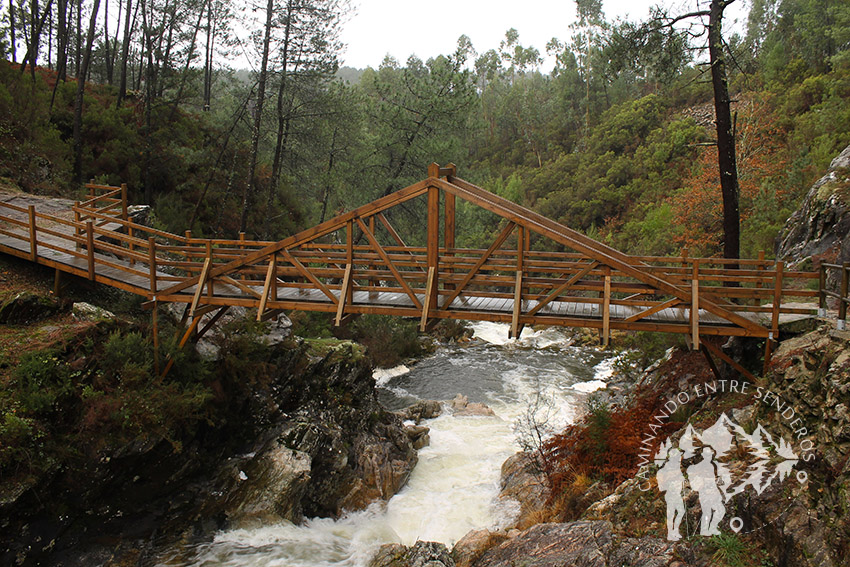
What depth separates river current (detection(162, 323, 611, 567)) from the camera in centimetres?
938

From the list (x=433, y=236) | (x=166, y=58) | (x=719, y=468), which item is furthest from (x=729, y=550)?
(x=166, y=58)

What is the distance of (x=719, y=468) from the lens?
7027 mm

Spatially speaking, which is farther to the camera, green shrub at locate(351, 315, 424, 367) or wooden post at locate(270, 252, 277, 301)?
green shrub at locate(351, 315, 424, 367)

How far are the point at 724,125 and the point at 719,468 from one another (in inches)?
292

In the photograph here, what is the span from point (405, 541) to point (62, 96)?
24.1 meters

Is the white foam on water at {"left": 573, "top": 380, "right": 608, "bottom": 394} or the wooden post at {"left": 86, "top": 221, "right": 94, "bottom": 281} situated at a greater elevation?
the wooden post at {"left": 86, "top": 221, "right": 94, "bottom": 281}

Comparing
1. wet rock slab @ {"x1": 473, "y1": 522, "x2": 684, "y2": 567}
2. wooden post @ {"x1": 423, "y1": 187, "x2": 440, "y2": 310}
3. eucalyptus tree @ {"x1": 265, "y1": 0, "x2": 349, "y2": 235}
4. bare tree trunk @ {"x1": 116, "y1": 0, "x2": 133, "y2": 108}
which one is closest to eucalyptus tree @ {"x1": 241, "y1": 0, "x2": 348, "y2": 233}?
eucalyptus tree @ {"x1": 265, "y1": 0, "x2": 349, "y2": 235}

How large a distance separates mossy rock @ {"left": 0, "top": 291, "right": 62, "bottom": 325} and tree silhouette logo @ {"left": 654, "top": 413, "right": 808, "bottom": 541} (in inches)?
463

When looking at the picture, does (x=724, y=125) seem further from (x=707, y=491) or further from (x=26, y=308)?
(x=26, y=308)

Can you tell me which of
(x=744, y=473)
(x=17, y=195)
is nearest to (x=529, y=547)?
(x=744, y=473)

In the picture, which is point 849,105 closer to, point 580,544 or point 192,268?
point 580,544

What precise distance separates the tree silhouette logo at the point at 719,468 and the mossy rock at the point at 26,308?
11.8 m

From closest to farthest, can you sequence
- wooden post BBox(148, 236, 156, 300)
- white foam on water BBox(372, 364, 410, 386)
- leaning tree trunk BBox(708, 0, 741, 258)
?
wooden post BBox(148, 236, 156, 300), leaning tree trunk BBox(708, 0, 741, 258), white foam on water BBox(372, 364, 410, 386)

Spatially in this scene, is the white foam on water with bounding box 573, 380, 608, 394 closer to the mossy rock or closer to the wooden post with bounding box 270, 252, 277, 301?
the wooden post with bounding box 270, 252, 277, 301
